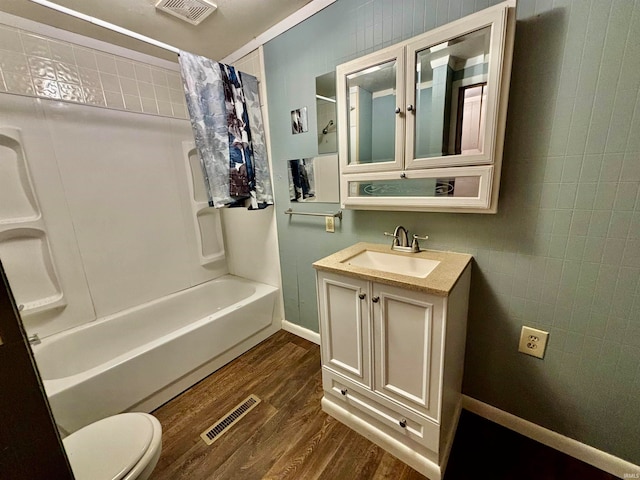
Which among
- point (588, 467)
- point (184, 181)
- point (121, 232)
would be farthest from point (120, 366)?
point (588, 467)

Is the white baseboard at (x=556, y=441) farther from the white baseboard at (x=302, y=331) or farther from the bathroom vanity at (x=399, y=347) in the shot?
the white baseboard at (x=302, y=331)

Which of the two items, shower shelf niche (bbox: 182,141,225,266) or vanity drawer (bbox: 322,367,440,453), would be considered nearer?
vanity drawer (bbox: 322,367,440,453)

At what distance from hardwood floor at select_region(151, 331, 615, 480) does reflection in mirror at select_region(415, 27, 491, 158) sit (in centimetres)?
142

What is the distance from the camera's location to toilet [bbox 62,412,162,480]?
904mm

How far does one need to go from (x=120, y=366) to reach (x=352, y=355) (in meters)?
1.25

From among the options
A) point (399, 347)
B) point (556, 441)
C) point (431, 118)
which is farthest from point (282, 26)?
point (556, 441)

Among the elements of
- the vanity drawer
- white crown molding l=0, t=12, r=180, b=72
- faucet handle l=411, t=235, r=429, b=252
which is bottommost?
the vanity drawer

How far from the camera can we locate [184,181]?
234 cm

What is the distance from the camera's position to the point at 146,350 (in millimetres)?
1495

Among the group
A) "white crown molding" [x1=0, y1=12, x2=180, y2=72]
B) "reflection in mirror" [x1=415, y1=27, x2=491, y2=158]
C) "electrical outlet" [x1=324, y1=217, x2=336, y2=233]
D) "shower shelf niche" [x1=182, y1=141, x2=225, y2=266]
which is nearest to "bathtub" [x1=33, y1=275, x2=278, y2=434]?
"shower shelf niche" [x1=182, y1=141, x2=225, y2=266]

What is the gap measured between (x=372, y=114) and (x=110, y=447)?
1894 mm

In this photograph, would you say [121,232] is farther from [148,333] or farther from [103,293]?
[148,333]

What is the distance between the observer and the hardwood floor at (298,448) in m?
1.18

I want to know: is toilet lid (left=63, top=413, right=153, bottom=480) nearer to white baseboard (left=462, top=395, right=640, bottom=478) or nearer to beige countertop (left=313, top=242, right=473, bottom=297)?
beige countertop (left=313, top=242, right=473, bottom=297)
